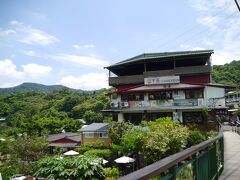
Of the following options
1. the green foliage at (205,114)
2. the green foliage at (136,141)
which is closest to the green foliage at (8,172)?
the green foliage at (136,141)

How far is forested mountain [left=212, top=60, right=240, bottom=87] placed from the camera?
64.4 m

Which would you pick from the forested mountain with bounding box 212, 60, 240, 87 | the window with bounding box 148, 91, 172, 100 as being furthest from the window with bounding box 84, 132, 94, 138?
the forested mountain with bounding box 212, 60, 240, 87

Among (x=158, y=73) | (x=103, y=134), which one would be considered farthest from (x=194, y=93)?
(x=103, y=134)

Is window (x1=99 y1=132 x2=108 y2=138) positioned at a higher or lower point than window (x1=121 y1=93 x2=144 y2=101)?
lower

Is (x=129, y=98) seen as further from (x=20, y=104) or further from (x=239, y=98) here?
(x=20, y=104)

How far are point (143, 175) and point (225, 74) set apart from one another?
69.6m

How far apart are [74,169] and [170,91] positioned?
15.1 metres

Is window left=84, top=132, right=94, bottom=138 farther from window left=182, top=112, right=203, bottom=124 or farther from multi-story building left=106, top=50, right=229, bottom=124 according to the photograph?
window left=182, top=112, right=203, bottom=124

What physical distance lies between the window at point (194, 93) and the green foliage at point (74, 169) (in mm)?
13734

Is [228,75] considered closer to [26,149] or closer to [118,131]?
[118,131]

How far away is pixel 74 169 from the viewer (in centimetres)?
1973

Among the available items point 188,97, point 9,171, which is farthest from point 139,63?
point 9,171

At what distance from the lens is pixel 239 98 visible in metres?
66.6

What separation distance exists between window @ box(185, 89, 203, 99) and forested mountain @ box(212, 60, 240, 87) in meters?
34.6
